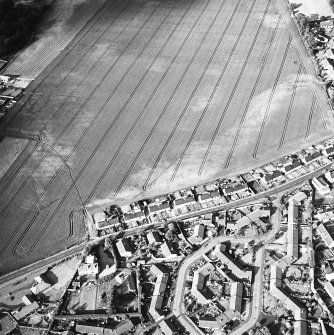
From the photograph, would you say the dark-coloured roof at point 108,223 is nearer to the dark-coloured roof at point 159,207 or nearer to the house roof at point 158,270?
the dark-coloured roof at point 159,207

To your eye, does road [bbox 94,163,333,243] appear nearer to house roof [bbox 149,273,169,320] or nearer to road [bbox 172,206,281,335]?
road [bbox 172,206,281,335]

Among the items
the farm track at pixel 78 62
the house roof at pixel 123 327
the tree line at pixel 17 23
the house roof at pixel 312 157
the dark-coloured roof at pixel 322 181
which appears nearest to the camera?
the house roof at pixel 123 327

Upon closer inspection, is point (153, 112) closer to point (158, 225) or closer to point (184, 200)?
point (184, 200)

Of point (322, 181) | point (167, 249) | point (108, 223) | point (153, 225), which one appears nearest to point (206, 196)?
point (153, 225)

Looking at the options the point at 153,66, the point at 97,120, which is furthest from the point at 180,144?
the point at 153,66

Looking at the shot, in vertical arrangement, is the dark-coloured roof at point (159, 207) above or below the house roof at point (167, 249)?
above

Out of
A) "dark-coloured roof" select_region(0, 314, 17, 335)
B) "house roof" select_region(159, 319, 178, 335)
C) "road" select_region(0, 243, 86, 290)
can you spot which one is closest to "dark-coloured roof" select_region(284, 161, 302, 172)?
"house roof" select_region(159, 319, 178, 335)

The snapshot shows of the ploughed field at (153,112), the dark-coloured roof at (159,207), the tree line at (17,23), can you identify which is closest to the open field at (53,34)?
the tree line at (17,23)
